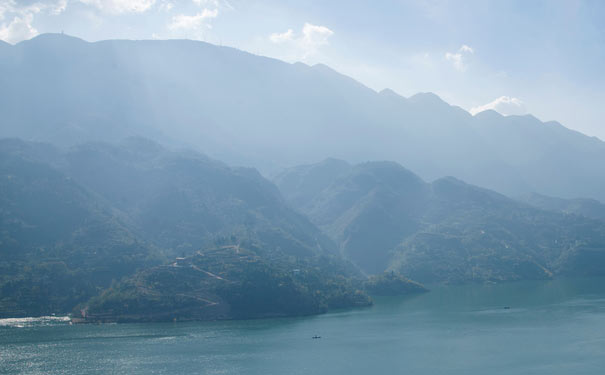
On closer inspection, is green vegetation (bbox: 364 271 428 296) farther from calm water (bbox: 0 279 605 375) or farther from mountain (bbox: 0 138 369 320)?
calm water (bbox: 0 279 605 375)

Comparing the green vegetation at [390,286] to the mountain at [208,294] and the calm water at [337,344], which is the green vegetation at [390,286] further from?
the mountain at [208,294]

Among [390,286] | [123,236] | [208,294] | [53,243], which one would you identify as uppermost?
[123,236]

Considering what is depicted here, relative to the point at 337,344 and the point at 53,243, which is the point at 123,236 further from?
the point at 337,344

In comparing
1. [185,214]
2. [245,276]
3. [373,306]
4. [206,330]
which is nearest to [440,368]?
[206,330]

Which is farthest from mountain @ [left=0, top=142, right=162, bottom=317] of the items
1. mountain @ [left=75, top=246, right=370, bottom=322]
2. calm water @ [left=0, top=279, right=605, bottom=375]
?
calm water @ [left=0, top=279, right=605, bottom=375]

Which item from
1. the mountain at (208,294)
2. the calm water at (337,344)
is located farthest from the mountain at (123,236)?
the calm water at (337,344)

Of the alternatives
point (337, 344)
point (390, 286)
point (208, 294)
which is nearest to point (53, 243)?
point (208, 294)

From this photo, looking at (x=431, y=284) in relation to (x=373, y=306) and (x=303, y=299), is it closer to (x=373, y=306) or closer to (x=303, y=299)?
(x=373, y=306)
